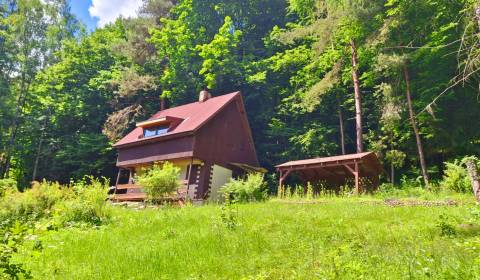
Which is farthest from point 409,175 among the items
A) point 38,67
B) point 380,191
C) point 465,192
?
point 38,67

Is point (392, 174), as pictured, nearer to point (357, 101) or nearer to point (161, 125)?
point (357, 101)

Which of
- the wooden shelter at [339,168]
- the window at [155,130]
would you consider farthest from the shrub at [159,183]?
the window at [155,130]

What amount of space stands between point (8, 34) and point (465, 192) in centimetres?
3681

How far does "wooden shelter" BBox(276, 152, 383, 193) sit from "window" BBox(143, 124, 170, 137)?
8322 millimetres

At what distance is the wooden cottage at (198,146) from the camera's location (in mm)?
22859

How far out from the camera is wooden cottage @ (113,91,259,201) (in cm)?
2286

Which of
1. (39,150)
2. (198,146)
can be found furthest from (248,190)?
(39,150)

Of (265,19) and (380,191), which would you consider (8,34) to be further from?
(380,191)

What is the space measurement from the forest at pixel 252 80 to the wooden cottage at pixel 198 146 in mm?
4699

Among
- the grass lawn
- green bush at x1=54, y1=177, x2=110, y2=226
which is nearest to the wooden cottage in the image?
green bush at x1=54, y1=177, x2=110, y2=226

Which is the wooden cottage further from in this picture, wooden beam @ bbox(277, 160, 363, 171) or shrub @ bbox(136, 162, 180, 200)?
shrub @ bbox(136, 162, 180, 200)

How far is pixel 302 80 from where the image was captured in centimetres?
3050

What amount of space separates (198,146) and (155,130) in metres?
4.33

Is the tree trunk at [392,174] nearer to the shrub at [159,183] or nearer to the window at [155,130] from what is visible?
the shrub at [159,183]
